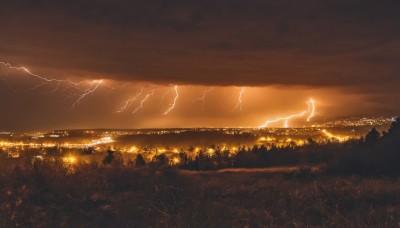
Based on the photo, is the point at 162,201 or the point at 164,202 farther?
the point at 162,201

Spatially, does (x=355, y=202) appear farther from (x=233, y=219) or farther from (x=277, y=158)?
(x=277, y=158)

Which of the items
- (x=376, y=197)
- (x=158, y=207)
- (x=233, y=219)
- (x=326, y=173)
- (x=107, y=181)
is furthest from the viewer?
(x=326, y=173)

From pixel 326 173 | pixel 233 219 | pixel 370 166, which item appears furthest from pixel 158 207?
pixel 370 166

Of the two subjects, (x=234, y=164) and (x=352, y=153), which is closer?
(x=352, y=153)

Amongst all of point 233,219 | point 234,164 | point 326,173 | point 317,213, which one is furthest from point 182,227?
point 234,164

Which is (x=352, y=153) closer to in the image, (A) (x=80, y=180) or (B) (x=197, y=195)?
(B) (x=197, y=195)

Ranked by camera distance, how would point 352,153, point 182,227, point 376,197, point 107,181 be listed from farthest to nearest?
point 352,153 < point 107,181 < point 376,197 < point 182,227
